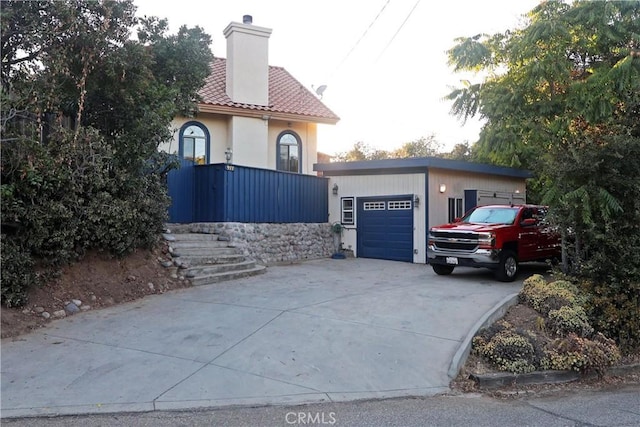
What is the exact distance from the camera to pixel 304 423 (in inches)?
172

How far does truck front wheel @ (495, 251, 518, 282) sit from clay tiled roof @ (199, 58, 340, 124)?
9.12 m

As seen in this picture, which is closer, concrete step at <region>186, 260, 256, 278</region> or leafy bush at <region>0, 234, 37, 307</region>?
leafy bush at <region>0, 234, 37, 307</region>

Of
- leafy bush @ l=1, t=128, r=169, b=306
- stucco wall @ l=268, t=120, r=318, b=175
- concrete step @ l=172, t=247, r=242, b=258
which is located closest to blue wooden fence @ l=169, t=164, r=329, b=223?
concrete step @ l=172, t=247, r=242, b=258

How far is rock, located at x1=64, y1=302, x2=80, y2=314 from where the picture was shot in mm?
7854

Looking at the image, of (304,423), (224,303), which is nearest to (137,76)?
(224,303)

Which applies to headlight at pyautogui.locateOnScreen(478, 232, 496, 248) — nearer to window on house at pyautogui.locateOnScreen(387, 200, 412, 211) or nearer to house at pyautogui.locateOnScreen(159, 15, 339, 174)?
window on house at pyautogui.locateOnScreen(387, 200, 412, 211)

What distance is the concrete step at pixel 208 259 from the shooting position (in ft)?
35.9

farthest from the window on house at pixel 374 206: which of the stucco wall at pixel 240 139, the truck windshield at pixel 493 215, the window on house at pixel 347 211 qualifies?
the stucco wall at pixel 240 139

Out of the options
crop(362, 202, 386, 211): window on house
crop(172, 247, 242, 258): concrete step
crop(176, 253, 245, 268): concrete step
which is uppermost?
crop(362, 202, 386, 211): window on house

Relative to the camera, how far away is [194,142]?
16.3m

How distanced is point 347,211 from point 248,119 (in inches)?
188

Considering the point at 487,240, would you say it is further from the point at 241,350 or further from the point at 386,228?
the point at 241,350

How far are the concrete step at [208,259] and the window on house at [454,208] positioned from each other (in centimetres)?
738

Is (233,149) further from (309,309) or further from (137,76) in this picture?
(309,309)
